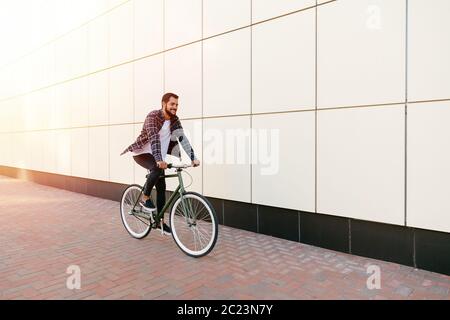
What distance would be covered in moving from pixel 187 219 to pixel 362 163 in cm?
233

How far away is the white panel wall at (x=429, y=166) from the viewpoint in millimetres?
3891

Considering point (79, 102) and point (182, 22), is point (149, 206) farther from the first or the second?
point (79, 102)

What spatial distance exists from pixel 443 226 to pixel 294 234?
1987mm

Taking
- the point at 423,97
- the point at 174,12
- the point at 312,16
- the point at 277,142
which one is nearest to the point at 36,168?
the point at 174,12

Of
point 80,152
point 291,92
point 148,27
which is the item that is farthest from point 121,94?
point 291,92

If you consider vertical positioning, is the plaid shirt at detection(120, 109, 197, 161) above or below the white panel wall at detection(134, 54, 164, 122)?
below

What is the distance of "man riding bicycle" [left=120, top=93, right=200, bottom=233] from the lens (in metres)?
4.78

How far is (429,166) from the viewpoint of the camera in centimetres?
400

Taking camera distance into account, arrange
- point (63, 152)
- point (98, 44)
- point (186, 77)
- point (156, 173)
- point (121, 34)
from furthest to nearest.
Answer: point (63, 152) → point (98, 44) → point (121, 34) → point (186, 77) → point (156, 173)

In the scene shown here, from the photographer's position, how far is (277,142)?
18.1ft

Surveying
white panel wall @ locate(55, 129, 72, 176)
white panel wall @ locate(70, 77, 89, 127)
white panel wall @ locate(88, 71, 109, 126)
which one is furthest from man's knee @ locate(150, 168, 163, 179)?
white panel wall @ locate(55, 129, 72, 176)

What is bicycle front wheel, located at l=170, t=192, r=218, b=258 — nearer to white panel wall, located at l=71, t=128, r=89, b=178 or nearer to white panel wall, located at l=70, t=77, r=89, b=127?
white panel wall, located at l=71, t=128, r=89, b=178

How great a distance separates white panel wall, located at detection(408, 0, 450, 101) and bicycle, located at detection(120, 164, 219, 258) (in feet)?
8.99

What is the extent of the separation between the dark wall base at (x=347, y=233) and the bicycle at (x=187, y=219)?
1.30 metres
